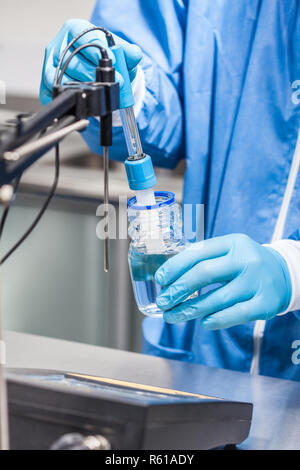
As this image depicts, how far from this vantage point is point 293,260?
96 centimetres

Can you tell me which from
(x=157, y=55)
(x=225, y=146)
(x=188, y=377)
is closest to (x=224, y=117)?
(x=225, y=146)

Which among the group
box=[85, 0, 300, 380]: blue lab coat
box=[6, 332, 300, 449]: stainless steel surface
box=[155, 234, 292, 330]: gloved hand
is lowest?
box=[6, 332, 300, 449]: stainless steel surface

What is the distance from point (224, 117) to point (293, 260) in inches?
12.7

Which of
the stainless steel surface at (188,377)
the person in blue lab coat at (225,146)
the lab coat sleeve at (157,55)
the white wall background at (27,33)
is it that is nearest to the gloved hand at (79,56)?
the person in blue lab coat at (225,146)

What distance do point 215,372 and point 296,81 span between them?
50 centimetres

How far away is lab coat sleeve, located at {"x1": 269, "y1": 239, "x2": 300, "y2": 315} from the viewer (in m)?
0.94

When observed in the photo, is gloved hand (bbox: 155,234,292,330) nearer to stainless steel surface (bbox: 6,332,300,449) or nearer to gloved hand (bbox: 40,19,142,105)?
stainless steel surface (bbox: 6,332,300,449)

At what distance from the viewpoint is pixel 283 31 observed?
1047mm

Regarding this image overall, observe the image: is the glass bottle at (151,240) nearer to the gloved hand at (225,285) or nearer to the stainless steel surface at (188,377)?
the gloved hand at (225,285)

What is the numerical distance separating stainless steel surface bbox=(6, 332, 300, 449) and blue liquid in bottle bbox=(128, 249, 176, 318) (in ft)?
0.47

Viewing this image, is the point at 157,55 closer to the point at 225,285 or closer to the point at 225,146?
the point at 225,146

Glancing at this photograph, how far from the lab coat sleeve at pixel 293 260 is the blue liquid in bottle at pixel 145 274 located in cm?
18

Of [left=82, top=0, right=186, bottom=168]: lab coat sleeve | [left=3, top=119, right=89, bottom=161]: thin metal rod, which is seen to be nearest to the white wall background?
[left=82, top=0, right=186, bottom=168]: lab coat sleeve

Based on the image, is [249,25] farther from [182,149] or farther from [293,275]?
[293,275]
